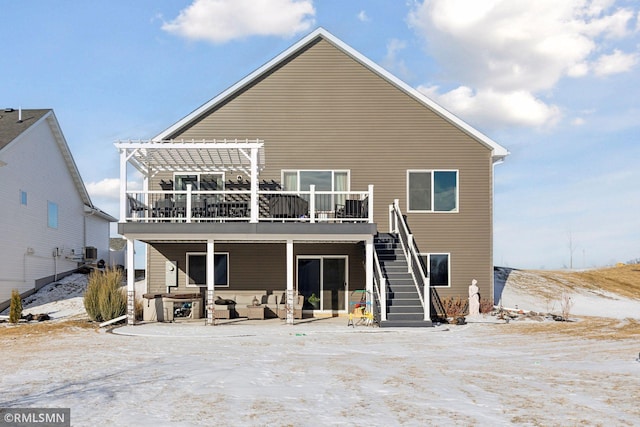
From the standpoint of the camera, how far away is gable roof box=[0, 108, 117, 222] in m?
23.6

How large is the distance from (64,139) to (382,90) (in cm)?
1513

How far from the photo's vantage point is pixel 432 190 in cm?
2108

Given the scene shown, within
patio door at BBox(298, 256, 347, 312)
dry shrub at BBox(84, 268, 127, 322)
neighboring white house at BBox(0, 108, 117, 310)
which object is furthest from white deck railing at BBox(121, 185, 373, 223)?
neighboring white house at BBox(0, 108, 117, 310)

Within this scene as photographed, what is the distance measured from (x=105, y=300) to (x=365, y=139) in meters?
9.72

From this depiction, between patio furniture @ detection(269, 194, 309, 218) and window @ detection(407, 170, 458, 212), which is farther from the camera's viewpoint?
window @ detection(407, 170, 458, 212)

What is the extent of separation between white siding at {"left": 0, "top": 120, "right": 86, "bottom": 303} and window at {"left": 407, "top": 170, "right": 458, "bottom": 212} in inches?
571

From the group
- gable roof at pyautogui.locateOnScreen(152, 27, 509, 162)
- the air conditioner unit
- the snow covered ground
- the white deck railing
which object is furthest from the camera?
the air conditioner unit

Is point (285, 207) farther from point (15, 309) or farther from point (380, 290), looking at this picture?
point (15, 309)

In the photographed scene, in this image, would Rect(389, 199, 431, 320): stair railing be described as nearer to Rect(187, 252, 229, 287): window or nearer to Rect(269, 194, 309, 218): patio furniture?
Rect(269, 194, 309, 218): patio furniture

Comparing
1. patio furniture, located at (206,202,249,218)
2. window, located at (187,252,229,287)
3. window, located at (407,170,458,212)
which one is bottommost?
window, located at (187,252,229,287)

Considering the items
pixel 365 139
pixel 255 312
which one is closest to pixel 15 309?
pixel 255 312

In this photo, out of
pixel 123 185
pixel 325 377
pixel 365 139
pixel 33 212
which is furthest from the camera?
pixel 33 212

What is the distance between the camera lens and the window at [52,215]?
26.7 m

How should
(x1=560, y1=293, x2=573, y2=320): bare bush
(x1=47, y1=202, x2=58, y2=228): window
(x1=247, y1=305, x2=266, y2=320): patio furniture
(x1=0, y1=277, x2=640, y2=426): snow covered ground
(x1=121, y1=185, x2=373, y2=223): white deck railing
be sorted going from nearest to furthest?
(x1=0, y1=277, x2=640, y2=426): snow covered ground, (x1=121, y1=185, x2=373, y2=223): white deck railing, (x1=247, y1=305, x2=266, y2=320): patio furniture, (x1=560, y1=293, x2=573, y2=320): bare bush, (x1=47, y1=202, x2=58, y2=228): window
